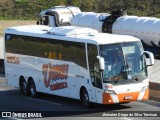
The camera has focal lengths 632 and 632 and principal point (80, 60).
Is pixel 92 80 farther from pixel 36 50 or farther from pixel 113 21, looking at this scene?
pixel 113 21

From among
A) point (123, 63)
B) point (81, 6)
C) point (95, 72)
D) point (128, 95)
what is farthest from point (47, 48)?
point (81, 6)

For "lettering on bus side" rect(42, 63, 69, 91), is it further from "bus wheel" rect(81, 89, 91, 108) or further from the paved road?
"bus wheel" rect(81, 89, 91, 108)

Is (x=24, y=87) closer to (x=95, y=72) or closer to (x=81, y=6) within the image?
(x=95, y=72)

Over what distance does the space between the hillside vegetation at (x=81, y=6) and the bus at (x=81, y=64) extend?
1269 inches

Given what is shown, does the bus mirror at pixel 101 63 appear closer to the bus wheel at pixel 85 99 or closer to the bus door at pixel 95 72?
the bus door at pixel 95 72

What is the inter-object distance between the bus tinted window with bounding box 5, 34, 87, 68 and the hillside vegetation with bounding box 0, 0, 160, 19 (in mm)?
31646

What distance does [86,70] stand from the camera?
22172 mm

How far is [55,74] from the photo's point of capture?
24250mm

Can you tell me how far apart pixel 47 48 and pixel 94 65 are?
3513 millimetres

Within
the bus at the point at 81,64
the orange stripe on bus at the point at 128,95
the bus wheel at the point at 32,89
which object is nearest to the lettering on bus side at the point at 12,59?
the bus at the point at 81,64

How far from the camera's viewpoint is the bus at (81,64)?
70.3ft

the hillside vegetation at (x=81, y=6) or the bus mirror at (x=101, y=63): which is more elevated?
the bus mirror at (x=101, y=63)

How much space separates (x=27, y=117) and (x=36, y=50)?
5198 mm

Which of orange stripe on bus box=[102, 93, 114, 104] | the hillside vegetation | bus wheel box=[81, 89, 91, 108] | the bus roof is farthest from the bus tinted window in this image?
the hillside vegetation
